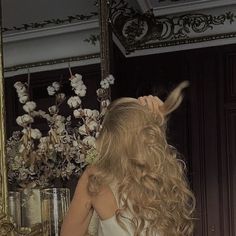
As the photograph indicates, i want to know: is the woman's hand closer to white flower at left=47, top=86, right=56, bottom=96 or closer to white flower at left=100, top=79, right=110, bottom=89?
white flower at left=47, top=86, right=56, bottom=96

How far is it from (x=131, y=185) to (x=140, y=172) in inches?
1.9

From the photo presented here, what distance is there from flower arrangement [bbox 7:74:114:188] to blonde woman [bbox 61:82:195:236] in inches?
25.1

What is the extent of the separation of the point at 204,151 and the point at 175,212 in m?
1.43

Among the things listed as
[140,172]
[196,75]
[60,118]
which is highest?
[196,75]

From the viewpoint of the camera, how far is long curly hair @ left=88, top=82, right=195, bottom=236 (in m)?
1.37

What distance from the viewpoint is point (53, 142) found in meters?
2.14

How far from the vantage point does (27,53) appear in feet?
6.75

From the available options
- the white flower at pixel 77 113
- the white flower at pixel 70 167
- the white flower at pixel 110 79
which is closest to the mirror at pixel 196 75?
the white flower at pixel 110 79

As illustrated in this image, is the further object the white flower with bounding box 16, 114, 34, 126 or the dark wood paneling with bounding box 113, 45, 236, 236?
the dark wood paneling with bounding box 113, 45, 236, 236

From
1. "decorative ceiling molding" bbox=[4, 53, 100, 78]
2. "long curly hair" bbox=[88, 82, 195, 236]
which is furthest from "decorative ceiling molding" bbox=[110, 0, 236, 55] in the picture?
"long curly hair" bbox=[88, 82, 195, 236]

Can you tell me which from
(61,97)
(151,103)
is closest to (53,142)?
(61,97)

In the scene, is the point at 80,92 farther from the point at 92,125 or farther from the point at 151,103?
the point at 151,103

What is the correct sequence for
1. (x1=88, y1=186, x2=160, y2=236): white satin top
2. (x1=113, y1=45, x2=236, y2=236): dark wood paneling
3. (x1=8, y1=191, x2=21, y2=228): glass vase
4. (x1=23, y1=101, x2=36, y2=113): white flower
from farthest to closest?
1. (x1=113, y1=45, x2=236, y2=236): dark wood paneling
2. (x1=23, y1=101, x2=36, y2=113): white flower
3. (x1=8, y1=191, x2=21, y2=228): glass vase
4. (x1=88, y1=186, x2=160, y2=236): white satin top

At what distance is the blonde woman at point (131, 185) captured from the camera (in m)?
1.36
